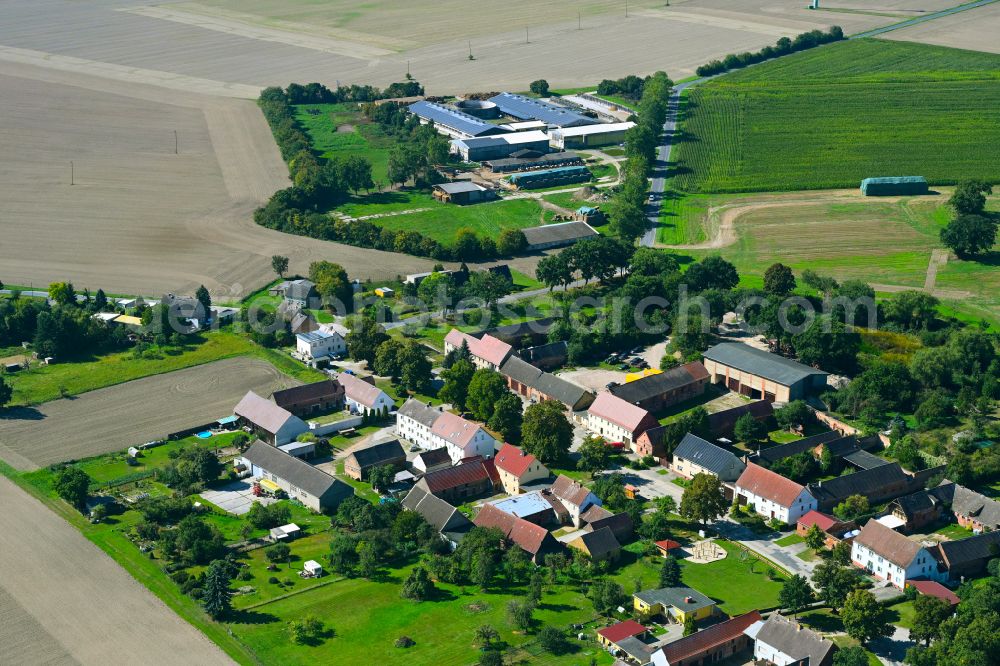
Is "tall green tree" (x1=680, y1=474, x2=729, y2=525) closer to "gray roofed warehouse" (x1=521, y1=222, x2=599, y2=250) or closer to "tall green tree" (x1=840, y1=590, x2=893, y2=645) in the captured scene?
"tall green tree" (x1=840, y1=590, x2=893, y2=645)

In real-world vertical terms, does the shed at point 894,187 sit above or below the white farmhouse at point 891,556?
above

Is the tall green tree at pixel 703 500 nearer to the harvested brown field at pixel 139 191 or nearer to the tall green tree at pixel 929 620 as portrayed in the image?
the tall green tree at pixel 929 620

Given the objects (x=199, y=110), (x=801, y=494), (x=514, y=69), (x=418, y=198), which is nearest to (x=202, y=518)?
(x=801, y=494)

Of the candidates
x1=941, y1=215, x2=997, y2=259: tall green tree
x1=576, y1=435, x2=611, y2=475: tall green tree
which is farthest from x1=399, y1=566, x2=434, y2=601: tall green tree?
x1=941, y1=215, x2=997, y2=259: tall green tree

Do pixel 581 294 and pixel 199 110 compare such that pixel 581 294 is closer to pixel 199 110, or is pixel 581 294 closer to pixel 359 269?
pixel 359 269

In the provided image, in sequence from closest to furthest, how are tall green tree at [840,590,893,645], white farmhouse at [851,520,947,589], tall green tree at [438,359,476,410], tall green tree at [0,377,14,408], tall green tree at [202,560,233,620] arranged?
tall green tree at [840,590,893,645]
tall green tree at [202,560,233,620]
white farmhouse at [851,520,947,589]
tall green tree at [438,359,476,410]
tall green tree at [0,377,14,408]

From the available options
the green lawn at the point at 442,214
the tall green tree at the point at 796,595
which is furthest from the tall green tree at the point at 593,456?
the green lawn at the point at 442,214
